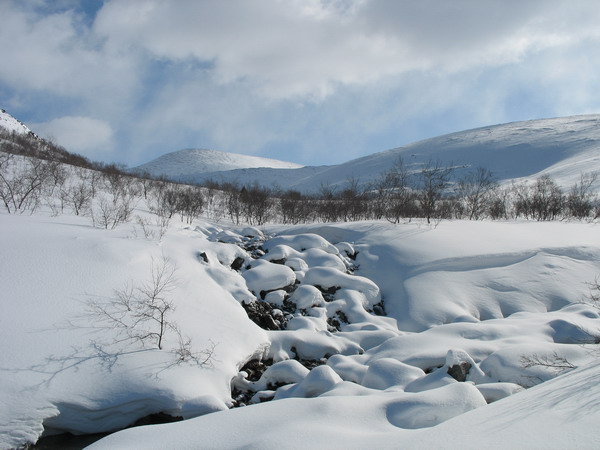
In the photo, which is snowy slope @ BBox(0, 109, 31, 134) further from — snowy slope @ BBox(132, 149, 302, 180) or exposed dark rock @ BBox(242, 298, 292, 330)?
snowy slope @ BBox(132, 149, 302, 180)

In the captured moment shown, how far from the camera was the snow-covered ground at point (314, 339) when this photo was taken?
494 cm

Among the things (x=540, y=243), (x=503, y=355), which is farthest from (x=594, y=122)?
(x=503, y=355)

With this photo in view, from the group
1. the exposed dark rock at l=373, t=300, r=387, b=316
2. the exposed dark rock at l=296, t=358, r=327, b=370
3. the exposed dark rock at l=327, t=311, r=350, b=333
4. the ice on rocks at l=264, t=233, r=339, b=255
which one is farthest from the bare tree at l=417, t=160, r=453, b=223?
the exposed dark rock at l=296, t=358, r=327, b=370

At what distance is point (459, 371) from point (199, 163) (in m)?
148

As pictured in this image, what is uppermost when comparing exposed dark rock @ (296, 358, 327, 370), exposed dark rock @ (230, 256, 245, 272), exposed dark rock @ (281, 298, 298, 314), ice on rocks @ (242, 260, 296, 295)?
exposed dark rock @ (230, 256, 245, 272)

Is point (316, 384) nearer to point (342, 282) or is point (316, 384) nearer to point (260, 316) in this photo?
point (260, 316)

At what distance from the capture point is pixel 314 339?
36.0ft

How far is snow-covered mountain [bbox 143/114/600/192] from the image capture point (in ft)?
262

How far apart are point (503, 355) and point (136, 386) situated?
7.71 metres

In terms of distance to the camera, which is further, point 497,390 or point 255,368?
point 255,368

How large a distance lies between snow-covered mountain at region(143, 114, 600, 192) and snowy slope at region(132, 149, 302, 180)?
9.07 m

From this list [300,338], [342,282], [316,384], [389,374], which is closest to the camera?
[316,384]

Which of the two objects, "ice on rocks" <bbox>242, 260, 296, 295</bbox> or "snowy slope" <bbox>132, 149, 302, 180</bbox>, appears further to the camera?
"snowy slope" <bbox>132, 149, 302, 180</bbox>

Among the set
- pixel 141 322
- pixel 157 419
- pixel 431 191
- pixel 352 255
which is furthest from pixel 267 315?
pixel 431 191
